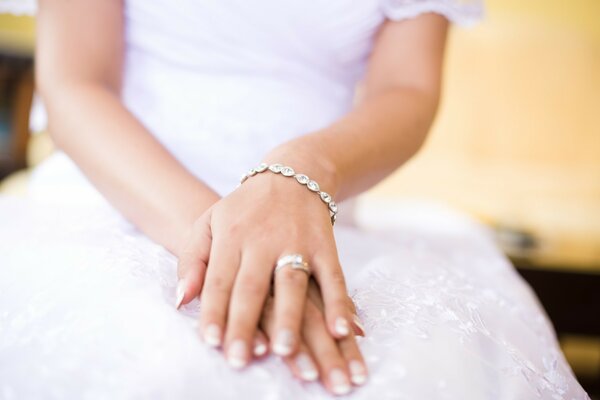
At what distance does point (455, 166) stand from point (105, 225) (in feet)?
8.70

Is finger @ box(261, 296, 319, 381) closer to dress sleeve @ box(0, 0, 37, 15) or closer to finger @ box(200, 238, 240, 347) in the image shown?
finger @ box(200, 238, 240, 347)

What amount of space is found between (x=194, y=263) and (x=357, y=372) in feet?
0.58

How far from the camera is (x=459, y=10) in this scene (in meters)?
0.97

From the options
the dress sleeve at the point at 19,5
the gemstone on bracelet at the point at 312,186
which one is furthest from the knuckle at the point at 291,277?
the dress sleeve at the point at 19,5

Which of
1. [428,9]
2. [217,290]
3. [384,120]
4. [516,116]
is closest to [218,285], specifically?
[217,290]

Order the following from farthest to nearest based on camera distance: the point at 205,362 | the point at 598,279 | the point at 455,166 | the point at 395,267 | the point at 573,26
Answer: the point at 573,26 → the point at 455,166 → the point at 598,279 → the point at 395,267 → the point at 205,362

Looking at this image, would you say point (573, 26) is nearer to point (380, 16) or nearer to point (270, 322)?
point (380, 16)

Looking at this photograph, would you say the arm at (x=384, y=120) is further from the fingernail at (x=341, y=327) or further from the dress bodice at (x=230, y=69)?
the fingernail at (x=341, y=327)

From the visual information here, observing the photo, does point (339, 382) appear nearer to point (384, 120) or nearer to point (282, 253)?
point (282, 253)

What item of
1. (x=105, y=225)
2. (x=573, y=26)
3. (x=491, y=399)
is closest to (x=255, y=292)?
(x=491, y=399)

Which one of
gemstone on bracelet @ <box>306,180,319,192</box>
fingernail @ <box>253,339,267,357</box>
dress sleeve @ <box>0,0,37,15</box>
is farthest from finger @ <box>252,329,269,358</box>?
dress sleeve @ <box>0,0,37,15</box>

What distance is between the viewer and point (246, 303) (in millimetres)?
458

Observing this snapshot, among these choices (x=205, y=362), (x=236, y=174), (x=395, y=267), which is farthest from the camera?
(x=236, y=174)

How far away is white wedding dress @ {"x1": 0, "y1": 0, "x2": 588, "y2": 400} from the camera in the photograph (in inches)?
16.7
